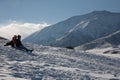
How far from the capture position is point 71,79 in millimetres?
16344

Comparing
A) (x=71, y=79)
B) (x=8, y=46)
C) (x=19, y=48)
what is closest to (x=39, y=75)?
(x=71, y=79)

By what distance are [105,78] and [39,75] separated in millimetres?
4729

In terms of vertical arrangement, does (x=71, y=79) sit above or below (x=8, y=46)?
below

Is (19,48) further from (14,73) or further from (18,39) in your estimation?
(14,73)

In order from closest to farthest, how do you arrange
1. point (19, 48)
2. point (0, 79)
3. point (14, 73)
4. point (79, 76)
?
point (0, 79), point (14, 73), point (79, 76), point (19, 48)

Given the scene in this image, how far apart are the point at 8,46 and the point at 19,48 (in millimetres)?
2318

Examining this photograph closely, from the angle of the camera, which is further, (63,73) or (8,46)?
(8,46)

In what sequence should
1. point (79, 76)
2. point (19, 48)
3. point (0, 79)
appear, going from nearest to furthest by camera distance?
point (0, 79) < point (79, 76) < point (19, 48)

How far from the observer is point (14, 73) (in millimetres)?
15812

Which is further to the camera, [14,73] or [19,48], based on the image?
[19,48]

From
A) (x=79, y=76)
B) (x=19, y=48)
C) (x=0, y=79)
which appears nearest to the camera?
(x=0, y=79)

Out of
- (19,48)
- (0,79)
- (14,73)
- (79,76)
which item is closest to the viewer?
(0,79)

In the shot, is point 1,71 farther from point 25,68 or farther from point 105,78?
point 105,78

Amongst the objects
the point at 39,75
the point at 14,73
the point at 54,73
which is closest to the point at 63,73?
the point at 54,73
